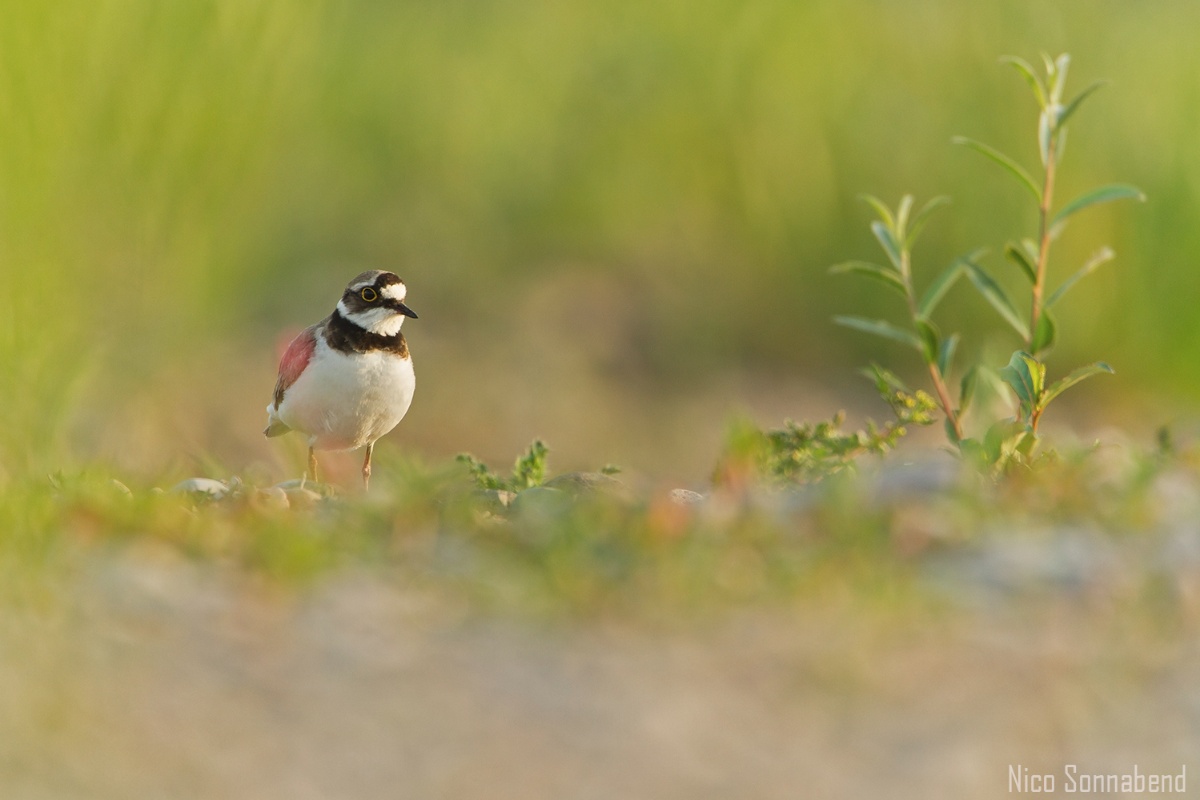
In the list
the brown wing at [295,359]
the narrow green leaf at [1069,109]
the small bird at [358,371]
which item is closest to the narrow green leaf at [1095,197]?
the narrow green leaf at [1069,109]

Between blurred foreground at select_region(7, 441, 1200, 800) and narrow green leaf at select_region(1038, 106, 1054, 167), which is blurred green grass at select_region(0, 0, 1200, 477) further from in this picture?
blurred foreground at select_region(7, 441, 1200, 800)

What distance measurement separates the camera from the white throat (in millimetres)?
3707

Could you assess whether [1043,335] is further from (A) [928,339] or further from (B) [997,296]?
(A) [928,339]

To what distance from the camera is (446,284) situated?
22.8 feet

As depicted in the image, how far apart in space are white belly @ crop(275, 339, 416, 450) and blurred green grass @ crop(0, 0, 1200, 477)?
2.37 m

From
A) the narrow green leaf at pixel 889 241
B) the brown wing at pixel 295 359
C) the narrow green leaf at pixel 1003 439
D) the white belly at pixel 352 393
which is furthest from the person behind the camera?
the brown wing at pixel 295 359

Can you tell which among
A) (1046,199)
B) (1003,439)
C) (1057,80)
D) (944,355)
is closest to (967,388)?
(944,355)

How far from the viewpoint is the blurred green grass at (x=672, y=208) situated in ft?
21.5

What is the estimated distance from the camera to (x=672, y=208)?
6.98m

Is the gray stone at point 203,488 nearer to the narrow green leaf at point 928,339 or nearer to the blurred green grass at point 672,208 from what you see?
the narrow green leaf at point 928,339

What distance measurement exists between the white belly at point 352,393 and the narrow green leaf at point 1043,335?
1.50 metres

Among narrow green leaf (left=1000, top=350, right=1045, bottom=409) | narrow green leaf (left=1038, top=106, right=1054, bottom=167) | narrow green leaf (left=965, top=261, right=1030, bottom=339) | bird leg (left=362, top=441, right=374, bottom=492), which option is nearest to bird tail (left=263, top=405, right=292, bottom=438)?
bird leg (left=362, top=441, right=374, bottom=492)

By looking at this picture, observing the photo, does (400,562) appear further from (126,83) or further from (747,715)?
(126,83)

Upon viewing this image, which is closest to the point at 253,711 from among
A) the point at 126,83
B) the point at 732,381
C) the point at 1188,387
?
the point at 126,83
